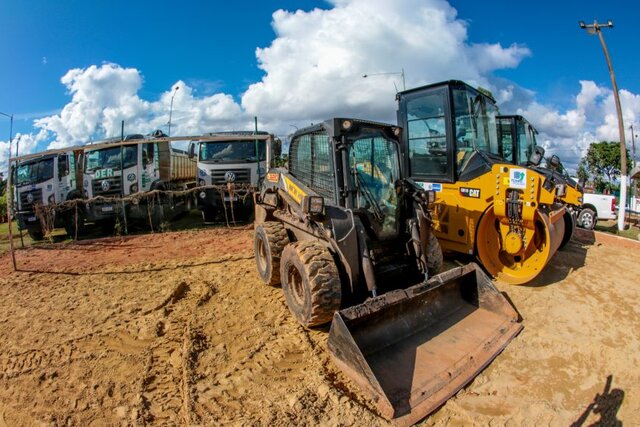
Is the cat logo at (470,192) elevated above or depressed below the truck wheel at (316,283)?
above

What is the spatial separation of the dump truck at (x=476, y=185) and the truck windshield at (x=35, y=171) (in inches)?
390

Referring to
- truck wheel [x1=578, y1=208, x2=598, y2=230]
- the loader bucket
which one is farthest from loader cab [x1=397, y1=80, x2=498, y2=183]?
truck wheel [x1=578, y1=208, x2=598, y2=230]

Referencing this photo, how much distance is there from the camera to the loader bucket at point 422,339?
2951 millimetres

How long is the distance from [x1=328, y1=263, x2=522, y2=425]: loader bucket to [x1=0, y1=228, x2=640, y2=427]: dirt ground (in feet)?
0.42

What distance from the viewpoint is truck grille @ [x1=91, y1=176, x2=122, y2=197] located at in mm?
10891

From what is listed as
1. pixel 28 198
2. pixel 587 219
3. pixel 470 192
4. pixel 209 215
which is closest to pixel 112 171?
pixel 28 198

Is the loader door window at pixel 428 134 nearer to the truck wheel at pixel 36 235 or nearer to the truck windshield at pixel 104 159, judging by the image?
the truck windshield at pixel 104 159

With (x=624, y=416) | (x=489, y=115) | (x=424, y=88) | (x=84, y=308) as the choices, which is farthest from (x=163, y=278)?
(x=489, y=115)

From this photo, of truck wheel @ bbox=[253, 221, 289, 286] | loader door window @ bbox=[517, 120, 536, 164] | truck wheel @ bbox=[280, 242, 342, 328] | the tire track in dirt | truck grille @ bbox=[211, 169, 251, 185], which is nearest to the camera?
the tire track in dirt

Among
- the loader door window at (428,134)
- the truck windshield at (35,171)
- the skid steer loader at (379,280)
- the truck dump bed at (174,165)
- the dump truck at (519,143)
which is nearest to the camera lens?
the skid steer loader at (379,280)

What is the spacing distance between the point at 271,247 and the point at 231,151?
270 inches

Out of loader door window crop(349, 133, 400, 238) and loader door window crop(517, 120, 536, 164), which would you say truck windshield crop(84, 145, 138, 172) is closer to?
loader door window crop(349, 133, 400, 238)

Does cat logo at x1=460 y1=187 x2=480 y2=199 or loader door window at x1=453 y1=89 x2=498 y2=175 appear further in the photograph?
loader door window at x1=453 y1=89 x2=498 y2=175

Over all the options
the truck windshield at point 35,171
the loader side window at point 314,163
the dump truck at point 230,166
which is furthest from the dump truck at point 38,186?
the loader side window at point 314,163
